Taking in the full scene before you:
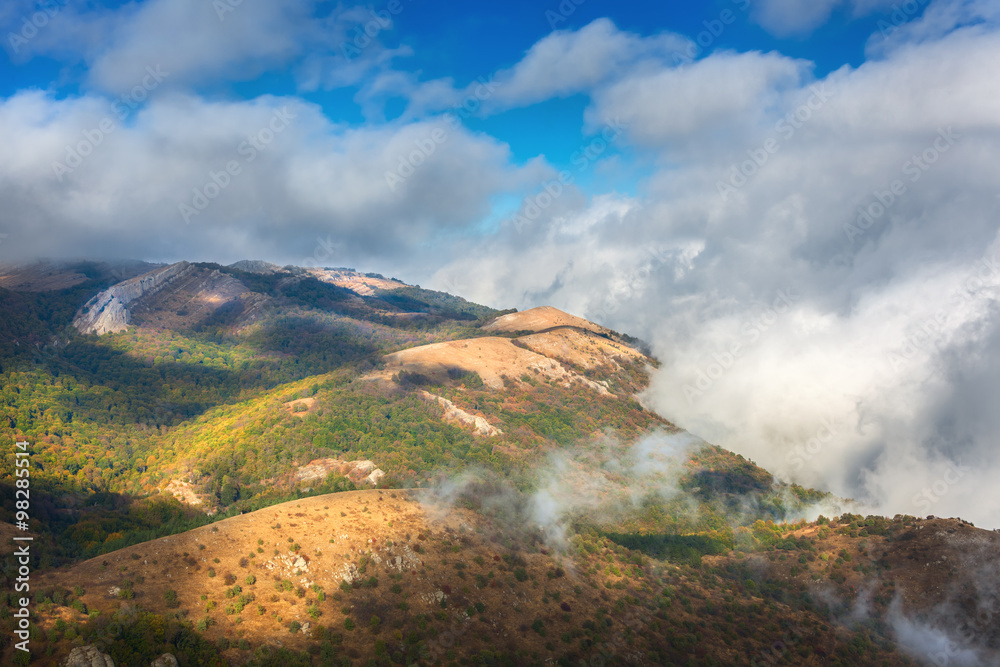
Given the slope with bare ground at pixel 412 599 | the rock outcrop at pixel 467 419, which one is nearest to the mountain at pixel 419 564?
the slope with bare ground at pixel 412 599

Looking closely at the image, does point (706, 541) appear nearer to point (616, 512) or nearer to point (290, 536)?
point (616, 512)

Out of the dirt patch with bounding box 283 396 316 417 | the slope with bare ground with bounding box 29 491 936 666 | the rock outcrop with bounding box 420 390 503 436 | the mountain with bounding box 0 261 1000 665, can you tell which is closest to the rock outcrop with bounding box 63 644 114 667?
the mountain with bounding box 0 261 1000 665

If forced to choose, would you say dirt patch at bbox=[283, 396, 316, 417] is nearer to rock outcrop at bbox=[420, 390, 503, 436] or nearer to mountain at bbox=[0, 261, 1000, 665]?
mountain at bbox=[0, 261, 1000, 665]

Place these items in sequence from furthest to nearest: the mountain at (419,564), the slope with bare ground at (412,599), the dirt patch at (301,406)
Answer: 1. the dirt patch at (301,406)
2. the mountain at (419,564)
3. the slope with bare ground at (412,599)

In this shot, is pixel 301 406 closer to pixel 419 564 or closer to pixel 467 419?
pixel 467 419

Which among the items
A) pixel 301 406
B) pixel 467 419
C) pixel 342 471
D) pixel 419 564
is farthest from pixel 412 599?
pixel 301 406

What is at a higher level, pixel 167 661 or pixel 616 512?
pixel 616 512

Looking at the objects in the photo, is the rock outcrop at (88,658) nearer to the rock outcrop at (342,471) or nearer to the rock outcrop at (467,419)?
the rock outcrop at (342,471)

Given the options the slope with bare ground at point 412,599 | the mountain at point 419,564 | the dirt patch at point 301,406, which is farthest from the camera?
the dirt patch at point 301,406

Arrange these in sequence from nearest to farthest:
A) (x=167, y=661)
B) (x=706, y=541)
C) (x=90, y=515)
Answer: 1. (x=167, y=661)
2. (x=90, y=515)
3. (x=706, y=541)

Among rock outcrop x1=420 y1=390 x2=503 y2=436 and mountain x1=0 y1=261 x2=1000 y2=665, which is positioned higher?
rock outcrop x1=420 y1=390 x2=503 y2=436

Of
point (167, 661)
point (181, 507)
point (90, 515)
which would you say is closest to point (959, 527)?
point (167, 661)
